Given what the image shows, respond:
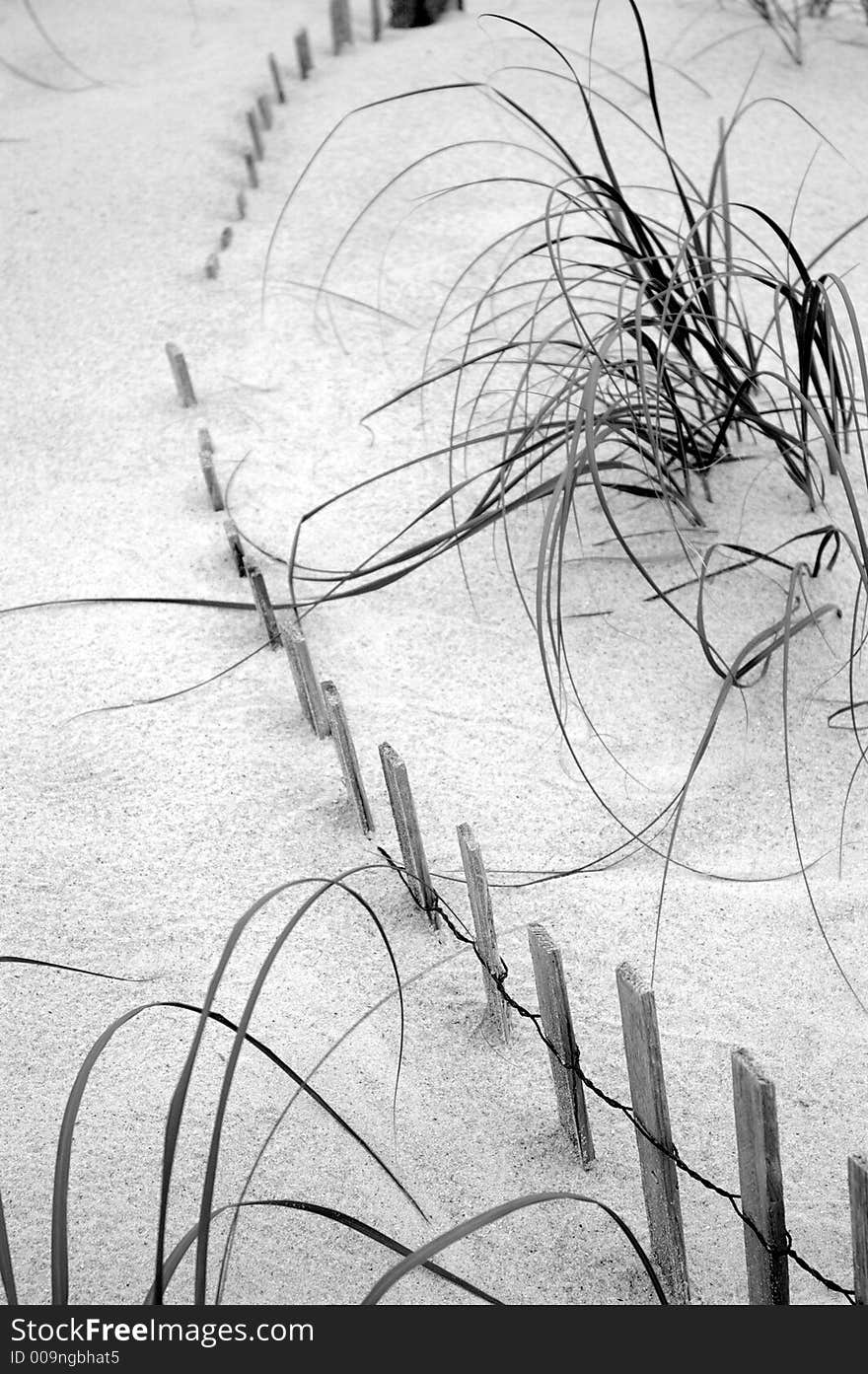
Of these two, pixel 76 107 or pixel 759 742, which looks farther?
pixel 76 107

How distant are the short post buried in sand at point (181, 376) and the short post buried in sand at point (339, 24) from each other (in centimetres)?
187

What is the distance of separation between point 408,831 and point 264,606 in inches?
22.6

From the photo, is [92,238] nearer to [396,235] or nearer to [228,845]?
[396,235]

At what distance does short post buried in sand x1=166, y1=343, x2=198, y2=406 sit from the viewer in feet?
8.00

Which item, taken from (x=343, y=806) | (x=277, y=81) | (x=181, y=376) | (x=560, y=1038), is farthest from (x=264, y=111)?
(x=560, y=1038)

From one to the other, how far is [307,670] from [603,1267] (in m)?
0.83

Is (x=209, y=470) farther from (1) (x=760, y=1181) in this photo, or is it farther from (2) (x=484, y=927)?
(1) (x=760, y=1181)

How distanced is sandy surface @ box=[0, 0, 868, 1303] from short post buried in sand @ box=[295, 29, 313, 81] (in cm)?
88

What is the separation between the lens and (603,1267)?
119 centimetres

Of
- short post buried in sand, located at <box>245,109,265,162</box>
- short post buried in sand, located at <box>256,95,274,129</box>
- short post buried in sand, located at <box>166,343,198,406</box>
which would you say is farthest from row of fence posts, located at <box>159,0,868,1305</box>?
short post buried in sand, located at <box>256,95,274,129</box>

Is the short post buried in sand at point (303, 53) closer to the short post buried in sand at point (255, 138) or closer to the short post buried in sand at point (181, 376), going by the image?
the short post buried in sand at point (255, 138)

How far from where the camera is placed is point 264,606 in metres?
1.92

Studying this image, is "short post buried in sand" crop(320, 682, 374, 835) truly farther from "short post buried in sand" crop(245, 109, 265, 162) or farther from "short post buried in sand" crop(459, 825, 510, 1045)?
"short post buried in sand" crop(245, 109, 265, 162)
